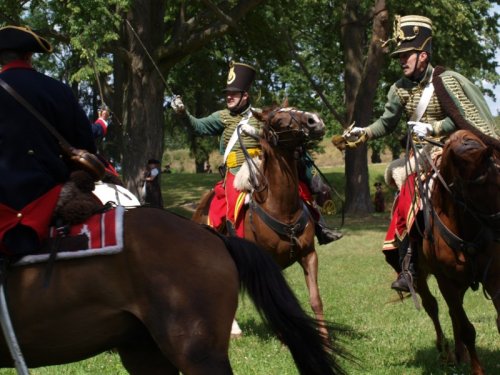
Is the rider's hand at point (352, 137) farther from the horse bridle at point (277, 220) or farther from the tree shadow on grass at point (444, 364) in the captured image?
the tree shadow on grass at point (444, 364)

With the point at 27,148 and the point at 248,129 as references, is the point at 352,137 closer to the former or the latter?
the point at 248,129

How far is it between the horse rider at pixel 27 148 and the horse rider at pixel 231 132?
430 cm

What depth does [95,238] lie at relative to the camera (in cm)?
424

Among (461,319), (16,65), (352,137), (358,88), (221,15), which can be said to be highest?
(221,15)

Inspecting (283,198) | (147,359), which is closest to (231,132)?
(283,198)

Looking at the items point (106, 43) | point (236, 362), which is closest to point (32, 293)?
point (236, 362)

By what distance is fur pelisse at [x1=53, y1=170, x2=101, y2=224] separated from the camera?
14.1 feet

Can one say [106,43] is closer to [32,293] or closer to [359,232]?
[359,232]

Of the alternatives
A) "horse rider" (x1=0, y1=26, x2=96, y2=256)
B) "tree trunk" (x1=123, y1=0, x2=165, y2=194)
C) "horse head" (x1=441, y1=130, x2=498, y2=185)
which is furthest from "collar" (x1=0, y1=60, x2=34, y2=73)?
"tree trunk" (x1=123, y1=0, x2=165, y2=194)

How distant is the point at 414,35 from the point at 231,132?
2796 millimetres

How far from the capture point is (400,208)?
7.55 metres

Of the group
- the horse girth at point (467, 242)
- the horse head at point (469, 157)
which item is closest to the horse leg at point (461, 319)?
the horse girth at point (467, 242)

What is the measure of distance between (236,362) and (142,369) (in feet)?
9.79

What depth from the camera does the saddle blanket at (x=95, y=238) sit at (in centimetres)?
419
